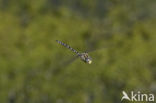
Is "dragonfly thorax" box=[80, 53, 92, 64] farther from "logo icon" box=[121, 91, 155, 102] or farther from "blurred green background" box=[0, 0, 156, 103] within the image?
"logo icon" box=[121, 91, 155, 102]

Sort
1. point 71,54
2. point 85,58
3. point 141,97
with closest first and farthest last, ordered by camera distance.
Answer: point 85,58
point 141,97
point 71,54

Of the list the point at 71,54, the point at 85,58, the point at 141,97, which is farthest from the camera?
the point at 71,54

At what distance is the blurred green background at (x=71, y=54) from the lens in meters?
38.2

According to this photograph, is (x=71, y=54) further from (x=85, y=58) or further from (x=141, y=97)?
(x=85, y=58)

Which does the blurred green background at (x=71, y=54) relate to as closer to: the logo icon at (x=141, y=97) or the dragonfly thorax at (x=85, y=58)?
the logo icon at (x=141, y=97)

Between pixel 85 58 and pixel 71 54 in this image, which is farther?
pixel 71 54

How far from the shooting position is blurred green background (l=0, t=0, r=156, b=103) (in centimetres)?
3816

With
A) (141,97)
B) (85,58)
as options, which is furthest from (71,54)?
(85,58)

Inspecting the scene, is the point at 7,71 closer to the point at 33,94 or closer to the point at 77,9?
the point at 33,94

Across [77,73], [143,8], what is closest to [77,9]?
[143,8]

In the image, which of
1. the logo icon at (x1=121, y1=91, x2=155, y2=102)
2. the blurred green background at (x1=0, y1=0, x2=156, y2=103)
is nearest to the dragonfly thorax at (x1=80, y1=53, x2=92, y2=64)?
the blurred green background at (x1=0, y1=0, x2=156, y2=103)

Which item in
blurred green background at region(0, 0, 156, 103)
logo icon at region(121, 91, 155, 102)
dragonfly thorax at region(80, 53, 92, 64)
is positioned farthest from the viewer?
blurred green background at region(0, 0, 156, 103)

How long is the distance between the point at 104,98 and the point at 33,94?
4.17 meters

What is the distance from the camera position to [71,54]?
4325 cm
